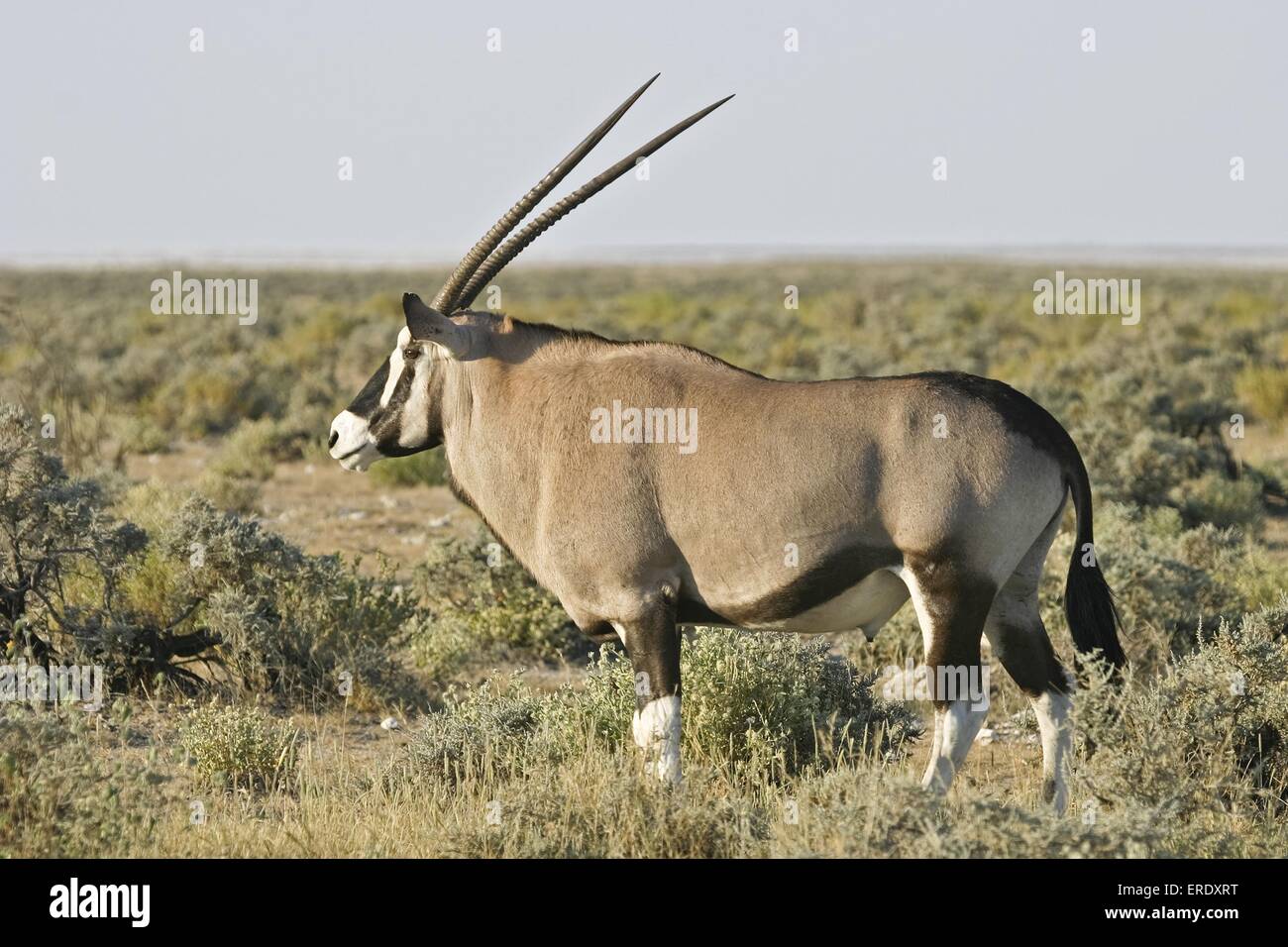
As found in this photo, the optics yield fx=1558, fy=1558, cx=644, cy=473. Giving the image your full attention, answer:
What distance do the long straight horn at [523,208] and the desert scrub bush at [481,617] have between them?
3.93 metres

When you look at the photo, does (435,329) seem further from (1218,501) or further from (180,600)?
(1218,501)

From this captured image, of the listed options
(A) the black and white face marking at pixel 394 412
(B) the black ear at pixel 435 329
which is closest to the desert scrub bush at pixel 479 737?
(A) the black and white face marking at pixel 394 412

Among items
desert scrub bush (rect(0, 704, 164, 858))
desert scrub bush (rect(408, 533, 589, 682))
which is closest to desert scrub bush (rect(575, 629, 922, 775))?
desert scrub bush (rect(0, 704, 164, 858))

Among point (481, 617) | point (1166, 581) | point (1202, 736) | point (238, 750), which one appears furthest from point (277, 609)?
point (1166, 581)

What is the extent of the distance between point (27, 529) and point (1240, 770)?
692 centimetres

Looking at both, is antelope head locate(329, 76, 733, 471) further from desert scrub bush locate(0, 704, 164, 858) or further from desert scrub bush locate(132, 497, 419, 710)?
desert scrub bush locate(132, 497, 419, 710)

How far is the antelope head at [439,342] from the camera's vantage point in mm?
6910

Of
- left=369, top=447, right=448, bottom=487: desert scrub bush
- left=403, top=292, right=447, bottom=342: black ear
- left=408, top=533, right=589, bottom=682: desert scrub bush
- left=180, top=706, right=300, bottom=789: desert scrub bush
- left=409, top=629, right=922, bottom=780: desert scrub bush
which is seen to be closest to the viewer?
left=403, top=292, right=447, bottom=342: black ear

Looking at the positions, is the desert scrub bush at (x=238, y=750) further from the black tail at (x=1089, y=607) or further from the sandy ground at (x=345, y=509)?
the sandy ground at (x=345, y=509)

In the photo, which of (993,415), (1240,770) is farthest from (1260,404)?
(993,415)

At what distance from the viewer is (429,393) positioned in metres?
7.23

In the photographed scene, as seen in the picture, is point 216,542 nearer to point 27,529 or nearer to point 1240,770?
point 27,529

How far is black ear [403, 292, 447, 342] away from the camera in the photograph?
672cm
